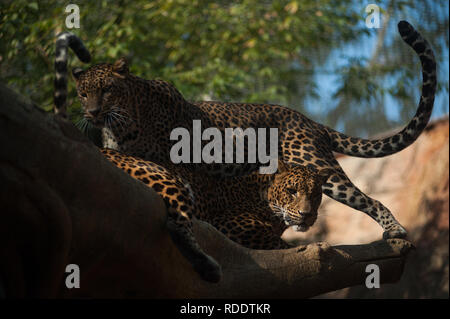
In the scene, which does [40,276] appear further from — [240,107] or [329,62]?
[329,62]

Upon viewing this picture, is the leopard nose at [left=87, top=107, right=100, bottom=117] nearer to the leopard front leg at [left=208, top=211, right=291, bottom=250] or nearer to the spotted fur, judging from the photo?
the spotted fur

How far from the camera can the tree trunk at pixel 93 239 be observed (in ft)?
11.3

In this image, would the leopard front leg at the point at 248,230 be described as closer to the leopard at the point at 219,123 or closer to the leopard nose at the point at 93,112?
the leopard at the point at 219,123

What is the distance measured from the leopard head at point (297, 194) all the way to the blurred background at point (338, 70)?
526cm

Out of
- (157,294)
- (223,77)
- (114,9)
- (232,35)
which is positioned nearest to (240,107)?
(157,294)

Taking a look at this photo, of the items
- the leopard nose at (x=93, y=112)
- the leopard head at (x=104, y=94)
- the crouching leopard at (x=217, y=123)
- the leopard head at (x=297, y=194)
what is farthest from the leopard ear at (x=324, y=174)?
the leopard nose at (x=93, y=112)

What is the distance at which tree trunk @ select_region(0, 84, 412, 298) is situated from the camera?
3.46 meters

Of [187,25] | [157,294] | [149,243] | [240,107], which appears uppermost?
[187,25]

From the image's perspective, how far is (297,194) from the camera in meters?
5.81

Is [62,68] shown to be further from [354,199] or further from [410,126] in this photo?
[410,126]

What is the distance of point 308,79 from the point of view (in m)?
14.3

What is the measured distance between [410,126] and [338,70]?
7070mm

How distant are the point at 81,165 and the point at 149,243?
0.84 meters

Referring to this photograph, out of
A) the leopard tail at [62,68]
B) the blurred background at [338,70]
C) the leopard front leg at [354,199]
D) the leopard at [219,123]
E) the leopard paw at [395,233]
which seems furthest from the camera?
the blurred background at [338,70]
